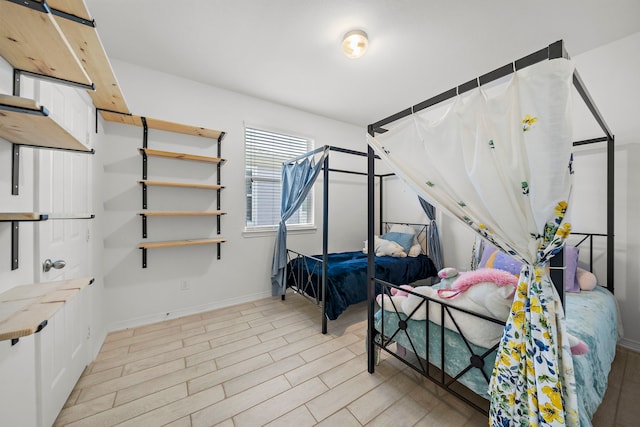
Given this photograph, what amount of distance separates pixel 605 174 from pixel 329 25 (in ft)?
9.32

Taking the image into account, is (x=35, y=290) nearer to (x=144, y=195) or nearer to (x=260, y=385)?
(x=260, y=385)

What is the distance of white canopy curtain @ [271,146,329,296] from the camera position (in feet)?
9.56

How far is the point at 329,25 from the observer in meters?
1.96

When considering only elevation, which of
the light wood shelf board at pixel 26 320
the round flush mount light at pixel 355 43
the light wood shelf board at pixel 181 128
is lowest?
the light wood shelf board at pixel 26 320

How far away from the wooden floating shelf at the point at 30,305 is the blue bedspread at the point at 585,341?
1.79 m

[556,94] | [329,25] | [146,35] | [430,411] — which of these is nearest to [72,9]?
[146,35]

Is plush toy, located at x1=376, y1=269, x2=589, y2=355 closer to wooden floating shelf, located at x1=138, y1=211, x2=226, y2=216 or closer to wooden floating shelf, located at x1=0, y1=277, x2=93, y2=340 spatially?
wooden floating shelf, located at x1=0, y1=277, x2=93, y2=340

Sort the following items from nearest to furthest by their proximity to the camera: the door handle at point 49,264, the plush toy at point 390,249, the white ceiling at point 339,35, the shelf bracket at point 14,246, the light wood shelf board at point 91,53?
the shelf bracket at point 14,246 → the light wood shelf board at point 91,53 → the door handle at point 49,264 → the white ceiling at point 339,35 → the plush toy at point 390,249

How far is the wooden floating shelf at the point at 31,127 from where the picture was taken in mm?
766

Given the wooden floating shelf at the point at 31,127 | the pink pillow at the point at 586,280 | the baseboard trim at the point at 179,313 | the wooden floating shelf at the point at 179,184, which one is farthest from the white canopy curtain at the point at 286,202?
the pink pillow at the point at 586,280

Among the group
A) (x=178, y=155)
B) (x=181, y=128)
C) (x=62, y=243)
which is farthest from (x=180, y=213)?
(x=62, y=243)

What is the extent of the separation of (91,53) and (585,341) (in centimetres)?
338

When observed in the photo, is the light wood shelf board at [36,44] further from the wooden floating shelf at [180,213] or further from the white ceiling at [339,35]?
the wooden floating shelf at [180,213]

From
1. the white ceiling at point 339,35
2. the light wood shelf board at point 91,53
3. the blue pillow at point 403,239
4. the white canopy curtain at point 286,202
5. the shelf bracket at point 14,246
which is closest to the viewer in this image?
the shelf bracket at point 14,246
